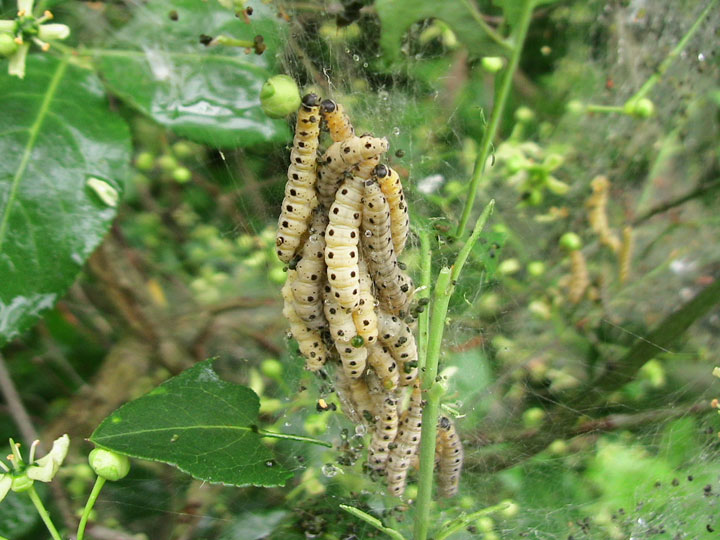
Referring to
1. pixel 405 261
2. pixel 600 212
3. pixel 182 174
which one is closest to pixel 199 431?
pixel 405 261

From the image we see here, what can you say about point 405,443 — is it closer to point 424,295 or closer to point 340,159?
point 424,295

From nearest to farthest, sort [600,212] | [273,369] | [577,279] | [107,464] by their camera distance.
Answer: [107,464] → [273,369] → [577,279] → [600,212]

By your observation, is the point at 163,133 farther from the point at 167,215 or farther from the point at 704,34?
the point at 704,34

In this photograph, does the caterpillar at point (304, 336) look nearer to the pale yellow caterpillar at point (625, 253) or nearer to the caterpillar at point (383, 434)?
the caterpillar at point (383, 434)

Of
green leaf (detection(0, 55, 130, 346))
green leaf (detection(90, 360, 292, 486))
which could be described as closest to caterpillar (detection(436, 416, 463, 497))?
green leaf (detection(90, 360, 292, 486))

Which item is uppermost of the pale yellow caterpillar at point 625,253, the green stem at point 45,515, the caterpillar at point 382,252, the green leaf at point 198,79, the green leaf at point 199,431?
the pale yellow caterpillar at point 625,253

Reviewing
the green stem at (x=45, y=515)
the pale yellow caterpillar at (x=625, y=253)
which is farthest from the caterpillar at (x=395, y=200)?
the pale yellow caterpillar at (x=625, y=253)
